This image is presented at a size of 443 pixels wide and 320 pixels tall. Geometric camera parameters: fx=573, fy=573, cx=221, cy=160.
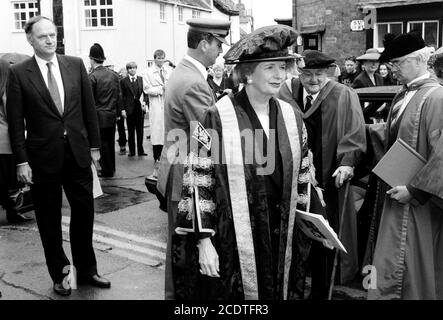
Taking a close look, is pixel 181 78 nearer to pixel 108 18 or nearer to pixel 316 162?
pixel 316 162

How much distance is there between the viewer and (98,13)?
89.5 feet

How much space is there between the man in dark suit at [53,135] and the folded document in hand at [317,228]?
6.47 feet

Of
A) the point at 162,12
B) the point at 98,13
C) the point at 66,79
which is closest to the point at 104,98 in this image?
the point at 66,79

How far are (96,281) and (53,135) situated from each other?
49.7 inches

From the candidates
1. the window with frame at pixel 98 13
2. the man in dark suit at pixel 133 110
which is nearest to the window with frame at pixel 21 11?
the window with frame at pixel 98 13

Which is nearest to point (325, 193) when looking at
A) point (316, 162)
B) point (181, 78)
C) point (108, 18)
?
point (316, 162)

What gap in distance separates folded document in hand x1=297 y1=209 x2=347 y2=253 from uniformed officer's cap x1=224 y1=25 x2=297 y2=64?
0.85 metres

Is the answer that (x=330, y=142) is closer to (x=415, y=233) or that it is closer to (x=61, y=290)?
(x=415, y=233)

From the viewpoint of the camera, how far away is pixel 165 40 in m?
30.3

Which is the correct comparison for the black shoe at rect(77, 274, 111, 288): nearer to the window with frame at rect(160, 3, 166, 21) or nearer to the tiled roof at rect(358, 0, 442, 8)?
the tiled roof at rect(358, 0, 442, 8)

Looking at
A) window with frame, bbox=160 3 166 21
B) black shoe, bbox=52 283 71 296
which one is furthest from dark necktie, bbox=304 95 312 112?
window with frame, bbox=160 3 166 21

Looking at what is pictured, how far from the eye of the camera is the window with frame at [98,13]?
2716 centimetres

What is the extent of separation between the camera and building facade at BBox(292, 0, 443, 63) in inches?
733

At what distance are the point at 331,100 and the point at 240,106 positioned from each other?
63.0 inches
